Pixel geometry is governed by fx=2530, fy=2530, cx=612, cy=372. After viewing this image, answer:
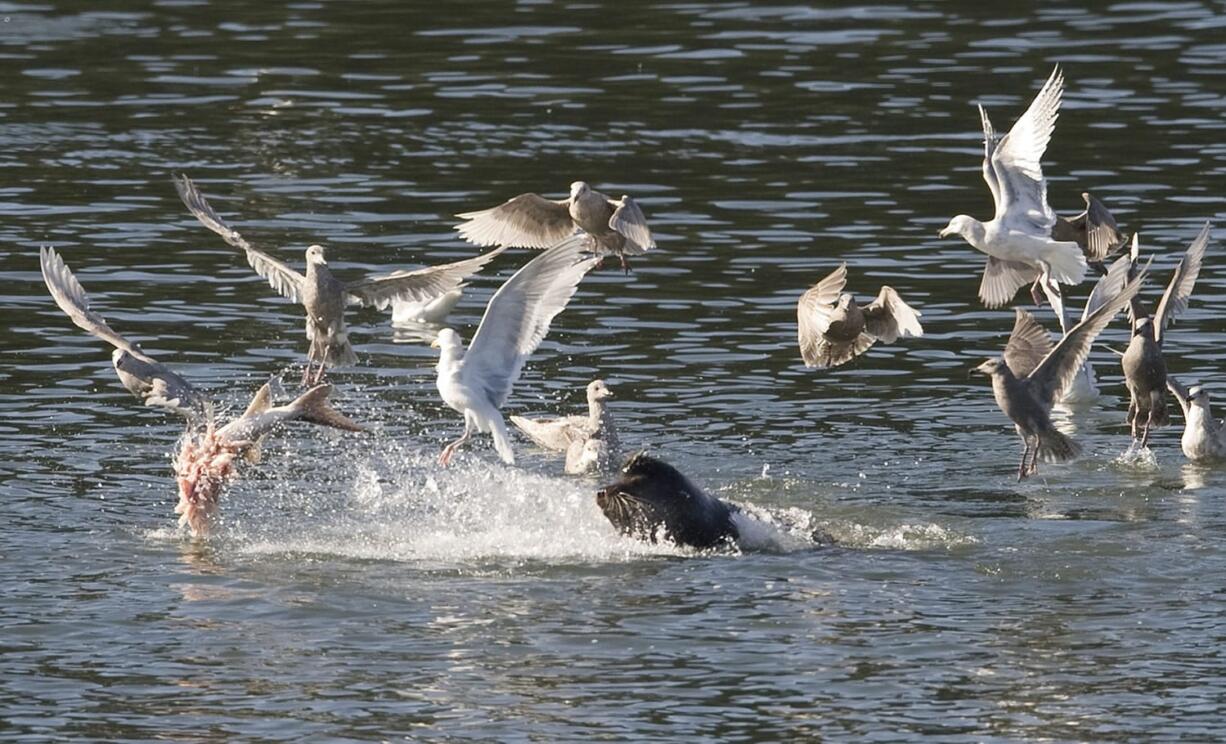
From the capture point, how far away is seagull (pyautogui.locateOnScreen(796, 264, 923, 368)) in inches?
660

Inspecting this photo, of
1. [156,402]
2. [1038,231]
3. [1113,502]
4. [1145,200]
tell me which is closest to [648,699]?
[1113,502]

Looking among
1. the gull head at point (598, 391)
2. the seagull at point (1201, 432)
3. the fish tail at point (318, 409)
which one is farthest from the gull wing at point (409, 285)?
the seagull at point (1201, 432)

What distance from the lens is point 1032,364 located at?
16422mm

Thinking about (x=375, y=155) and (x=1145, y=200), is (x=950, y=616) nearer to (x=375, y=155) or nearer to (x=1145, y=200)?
(x=1145, y=200)

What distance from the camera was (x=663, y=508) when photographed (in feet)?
45.0

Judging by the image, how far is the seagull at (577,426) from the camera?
16.0 meters

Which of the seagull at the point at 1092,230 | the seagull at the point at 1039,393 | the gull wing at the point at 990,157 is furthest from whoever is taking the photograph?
the seagull at the point at 1092,230

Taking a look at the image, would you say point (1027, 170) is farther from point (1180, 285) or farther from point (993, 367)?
point (993, 367)

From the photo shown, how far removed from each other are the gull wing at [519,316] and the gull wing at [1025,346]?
3.01m

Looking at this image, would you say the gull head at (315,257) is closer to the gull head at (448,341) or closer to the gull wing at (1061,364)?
the gull head at (448,341)

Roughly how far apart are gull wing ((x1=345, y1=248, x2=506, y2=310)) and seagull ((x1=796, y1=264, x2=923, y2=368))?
2.16m

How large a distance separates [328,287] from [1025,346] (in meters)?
4.66

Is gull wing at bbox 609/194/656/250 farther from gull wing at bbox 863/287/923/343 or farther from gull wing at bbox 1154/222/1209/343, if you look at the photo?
gull wing at bbox 1154/222/1209/343

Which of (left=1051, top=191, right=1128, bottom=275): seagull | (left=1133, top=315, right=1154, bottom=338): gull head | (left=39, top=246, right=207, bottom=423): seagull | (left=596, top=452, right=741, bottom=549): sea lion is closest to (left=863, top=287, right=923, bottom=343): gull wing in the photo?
(left=1133, top=315, right=1154, bottom=338): gull head
